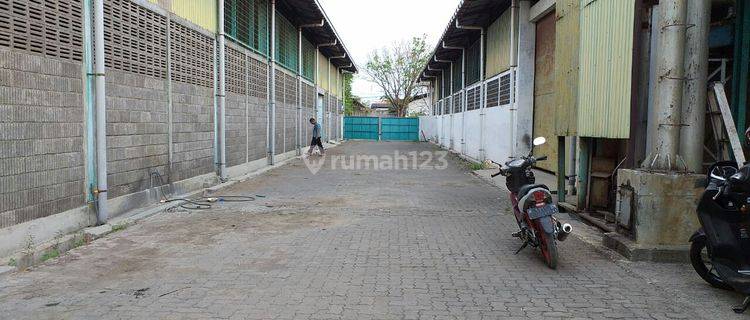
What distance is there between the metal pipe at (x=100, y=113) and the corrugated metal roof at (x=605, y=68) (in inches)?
254

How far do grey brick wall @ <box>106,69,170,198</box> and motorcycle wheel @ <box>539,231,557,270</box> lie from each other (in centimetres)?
582

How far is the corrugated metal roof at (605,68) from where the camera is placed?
6.67 metres

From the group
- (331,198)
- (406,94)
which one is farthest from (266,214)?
(406,94)

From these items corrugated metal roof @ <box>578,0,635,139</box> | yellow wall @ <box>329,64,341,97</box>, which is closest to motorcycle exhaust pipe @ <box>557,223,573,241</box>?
corrugated metal roof @ <box>578,0,635,139</box>

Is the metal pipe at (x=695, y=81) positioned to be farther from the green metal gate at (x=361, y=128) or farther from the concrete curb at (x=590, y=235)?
the green metal gate at (x=361, y=128)

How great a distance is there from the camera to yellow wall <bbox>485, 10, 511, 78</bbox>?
54.4 feet

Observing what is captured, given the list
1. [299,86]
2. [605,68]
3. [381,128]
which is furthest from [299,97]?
[381,128]

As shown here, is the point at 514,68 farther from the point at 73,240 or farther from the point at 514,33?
the point at 73,240

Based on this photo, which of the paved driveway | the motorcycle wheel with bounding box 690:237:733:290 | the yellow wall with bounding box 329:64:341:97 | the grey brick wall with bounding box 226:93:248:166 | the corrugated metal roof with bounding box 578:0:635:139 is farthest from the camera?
the yellow wall with bounding box 329:64:341:97

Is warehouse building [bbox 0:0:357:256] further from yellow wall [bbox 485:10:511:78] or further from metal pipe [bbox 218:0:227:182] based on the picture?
yellow wall [bbox 485:10:511:78]

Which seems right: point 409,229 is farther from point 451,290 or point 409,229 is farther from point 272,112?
point 272,112

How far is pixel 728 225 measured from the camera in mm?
4590

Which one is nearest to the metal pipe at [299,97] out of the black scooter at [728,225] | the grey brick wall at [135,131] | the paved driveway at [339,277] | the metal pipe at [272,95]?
the metal pipe at [272,95]

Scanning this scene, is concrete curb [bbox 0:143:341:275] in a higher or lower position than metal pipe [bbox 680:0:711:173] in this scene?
lower
